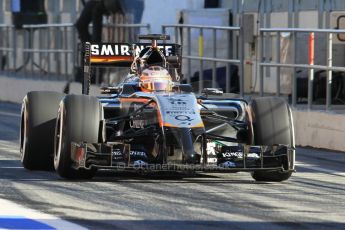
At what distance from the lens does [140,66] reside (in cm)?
1514

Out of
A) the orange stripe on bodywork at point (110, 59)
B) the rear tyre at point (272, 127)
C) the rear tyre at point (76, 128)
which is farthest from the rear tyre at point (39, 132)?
the rear tyre at point (272, 127)

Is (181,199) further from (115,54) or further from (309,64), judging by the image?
(309,64)

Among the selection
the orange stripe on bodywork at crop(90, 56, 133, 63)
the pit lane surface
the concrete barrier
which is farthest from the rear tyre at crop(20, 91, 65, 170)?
the concrete barrier

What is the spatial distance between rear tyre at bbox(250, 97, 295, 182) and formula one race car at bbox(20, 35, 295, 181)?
0.04 ft

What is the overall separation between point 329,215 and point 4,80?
2596 centimetres

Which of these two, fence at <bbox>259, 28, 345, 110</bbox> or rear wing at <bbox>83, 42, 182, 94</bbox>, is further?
fence at <bbox>259, 28, 345, 110</bbox>

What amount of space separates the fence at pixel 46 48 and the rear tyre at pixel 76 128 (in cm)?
1613

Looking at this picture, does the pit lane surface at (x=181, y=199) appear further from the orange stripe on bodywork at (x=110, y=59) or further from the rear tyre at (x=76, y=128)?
the orange stripe on bodywork at (x=110, y=59)

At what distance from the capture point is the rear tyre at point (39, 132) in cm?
1391

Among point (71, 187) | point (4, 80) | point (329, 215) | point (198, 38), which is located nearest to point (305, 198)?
point (329, 215)

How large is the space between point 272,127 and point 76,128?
215 cm

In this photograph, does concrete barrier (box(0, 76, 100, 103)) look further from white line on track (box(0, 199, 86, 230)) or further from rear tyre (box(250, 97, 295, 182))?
white line on track (box(0, 199, 86, 230))

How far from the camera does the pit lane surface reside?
9.98m

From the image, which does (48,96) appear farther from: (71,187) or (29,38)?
(29,38)
